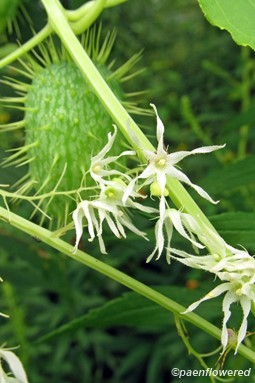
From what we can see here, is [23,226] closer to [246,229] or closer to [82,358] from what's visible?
[246,229]

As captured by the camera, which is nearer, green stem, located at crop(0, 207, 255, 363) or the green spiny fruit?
green stem, located at crop(0, 207, 255, 363)

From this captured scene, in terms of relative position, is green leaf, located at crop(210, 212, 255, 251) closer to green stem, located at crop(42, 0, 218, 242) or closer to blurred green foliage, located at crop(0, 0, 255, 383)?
blurred green foliage, located at crop(0, 0, 255, 383)

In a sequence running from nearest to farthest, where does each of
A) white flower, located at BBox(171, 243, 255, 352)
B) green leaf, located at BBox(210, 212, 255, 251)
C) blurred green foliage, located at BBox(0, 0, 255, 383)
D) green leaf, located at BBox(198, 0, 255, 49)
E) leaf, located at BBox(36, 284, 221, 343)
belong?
white flower, located at BBox(171, 243, 255, 352) < green leaf, located at BBox(198, 0, 255, 49) < green leaf, located at BBox(210, 212, 255, 251) < leaf, located at BBox(36, 284, 221, 343) < blurred green foliage, located at BBox(0, 0, 255, 383)

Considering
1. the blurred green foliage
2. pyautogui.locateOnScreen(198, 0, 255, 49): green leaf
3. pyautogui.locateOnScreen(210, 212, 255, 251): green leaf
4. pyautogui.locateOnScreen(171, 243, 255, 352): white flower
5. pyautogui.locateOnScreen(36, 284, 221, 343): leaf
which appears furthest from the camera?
the blurred green foliage

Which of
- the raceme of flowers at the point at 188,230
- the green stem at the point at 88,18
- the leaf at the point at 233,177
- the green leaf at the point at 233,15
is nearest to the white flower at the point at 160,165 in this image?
the raceme of flowers at the point at 188,230

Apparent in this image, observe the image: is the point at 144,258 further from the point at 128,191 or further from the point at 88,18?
the point at 128,191

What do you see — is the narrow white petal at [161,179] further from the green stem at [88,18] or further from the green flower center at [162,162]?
the green stem at [88,18]

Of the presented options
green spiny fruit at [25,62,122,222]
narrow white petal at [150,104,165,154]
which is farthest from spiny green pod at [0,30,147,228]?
narrow white petal at [150,104,165,154]
